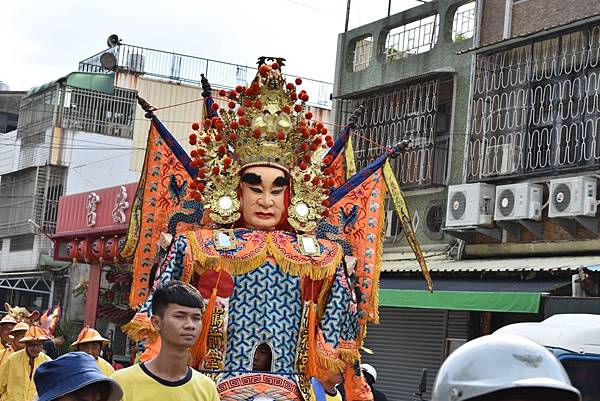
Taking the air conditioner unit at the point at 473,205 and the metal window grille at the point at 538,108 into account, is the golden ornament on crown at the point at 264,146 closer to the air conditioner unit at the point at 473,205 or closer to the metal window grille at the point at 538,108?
the metal window grille at the point at 538,108

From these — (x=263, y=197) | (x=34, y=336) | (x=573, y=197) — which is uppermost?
(x=573, y=197)

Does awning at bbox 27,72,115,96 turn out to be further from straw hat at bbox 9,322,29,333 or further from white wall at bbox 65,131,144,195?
straw hat at bbox 9,322,29,333

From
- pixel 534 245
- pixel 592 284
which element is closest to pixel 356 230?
pixel 592 284

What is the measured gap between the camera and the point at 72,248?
2627 centimetres

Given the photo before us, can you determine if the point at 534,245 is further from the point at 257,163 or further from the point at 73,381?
the point at 73,381

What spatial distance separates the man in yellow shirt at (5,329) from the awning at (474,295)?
6.98m

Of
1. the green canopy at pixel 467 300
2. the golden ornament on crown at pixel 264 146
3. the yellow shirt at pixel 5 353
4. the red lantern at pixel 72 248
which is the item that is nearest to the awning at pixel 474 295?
the green canopy at pixel 467 300

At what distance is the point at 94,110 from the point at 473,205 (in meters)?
18.1

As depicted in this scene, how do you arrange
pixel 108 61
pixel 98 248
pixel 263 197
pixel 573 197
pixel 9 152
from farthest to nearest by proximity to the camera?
1. pixel 9 152
2. pixel 108 61
3. pixel 98 248
4. pixel 573 197
5. pixel 263 197

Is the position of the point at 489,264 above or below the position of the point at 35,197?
below

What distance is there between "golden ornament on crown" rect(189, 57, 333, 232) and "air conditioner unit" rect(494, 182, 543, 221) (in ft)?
31.3

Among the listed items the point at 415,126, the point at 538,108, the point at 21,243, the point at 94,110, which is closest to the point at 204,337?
the point at 538,108

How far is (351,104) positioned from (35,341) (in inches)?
541

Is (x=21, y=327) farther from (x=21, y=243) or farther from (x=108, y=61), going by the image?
(x=21, y=243)
